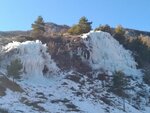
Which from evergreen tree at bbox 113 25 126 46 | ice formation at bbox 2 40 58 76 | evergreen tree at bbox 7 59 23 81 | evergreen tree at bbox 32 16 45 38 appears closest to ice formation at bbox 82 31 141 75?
evergreen tree at bbox 113 25 126 46

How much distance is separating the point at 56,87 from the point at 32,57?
21.8 ft

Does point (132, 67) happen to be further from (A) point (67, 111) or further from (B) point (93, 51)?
(A) point (67, 111)

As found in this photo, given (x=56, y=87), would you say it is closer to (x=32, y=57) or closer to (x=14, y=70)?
(x=32, y=57)

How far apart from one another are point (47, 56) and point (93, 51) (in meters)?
12.6

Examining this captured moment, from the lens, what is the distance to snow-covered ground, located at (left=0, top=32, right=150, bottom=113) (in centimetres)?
5291

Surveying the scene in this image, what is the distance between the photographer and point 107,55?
8006cm

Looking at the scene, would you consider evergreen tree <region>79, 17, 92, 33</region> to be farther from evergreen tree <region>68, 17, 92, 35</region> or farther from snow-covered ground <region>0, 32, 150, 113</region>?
snow-covered ground <region>0, 32, 150, 113</region>

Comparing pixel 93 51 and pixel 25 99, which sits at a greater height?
pixel 93 51

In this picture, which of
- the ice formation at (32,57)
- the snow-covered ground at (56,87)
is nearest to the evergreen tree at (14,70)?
the snow-covered ground at (56,87)

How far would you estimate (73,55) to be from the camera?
76250 millimetres

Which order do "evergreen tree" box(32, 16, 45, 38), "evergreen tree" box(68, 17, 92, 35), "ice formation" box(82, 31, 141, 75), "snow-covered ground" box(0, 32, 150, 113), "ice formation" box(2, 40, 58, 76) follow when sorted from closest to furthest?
"snow-covered ground" box(0, 32, 150, 113) → "ice formation" box(2, 40, 58, 76) → "ice formation" box(82, 31, 141, 75) → "evergreen tree" box(32, 16, 45, 38) → "evergreen tree" box(68, 17, 92, 35)

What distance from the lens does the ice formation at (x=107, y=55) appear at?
77.2 m

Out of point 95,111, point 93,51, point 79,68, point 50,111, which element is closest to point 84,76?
point 79,68

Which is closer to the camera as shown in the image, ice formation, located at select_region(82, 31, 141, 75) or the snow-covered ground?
the snow-covered ground
